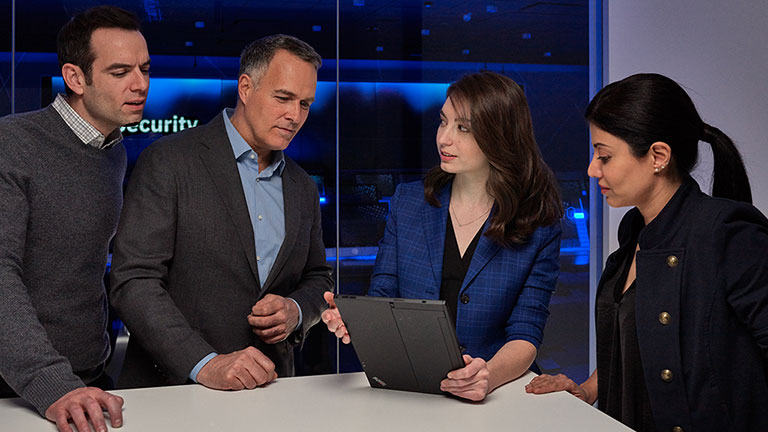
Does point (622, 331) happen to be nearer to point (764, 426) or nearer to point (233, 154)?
point (764, 426)

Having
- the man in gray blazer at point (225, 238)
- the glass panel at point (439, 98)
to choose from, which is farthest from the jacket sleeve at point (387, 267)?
the glass panel at point (439, 98)

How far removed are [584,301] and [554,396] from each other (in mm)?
3207

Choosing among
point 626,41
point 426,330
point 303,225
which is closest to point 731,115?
point 626,41

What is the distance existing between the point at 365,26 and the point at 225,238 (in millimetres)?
2574

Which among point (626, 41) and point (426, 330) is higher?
point (626, 41)

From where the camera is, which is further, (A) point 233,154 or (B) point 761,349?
(A) point 233,154

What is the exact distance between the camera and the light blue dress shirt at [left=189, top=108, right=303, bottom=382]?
2434mm

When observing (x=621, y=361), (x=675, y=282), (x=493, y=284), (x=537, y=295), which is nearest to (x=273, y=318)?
(x=493, y=284)

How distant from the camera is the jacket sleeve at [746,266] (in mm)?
1851

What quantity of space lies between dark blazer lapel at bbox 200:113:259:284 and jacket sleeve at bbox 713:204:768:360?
4.49 feet

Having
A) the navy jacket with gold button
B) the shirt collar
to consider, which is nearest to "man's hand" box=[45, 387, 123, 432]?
the shirt collar

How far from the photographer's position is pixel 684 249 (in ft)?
6.51

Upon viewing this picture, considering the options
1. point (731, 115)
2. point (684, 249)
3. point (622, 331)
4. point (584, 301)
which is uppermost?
point (731, 115)

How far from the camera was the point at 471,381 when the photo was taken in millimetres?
1784
